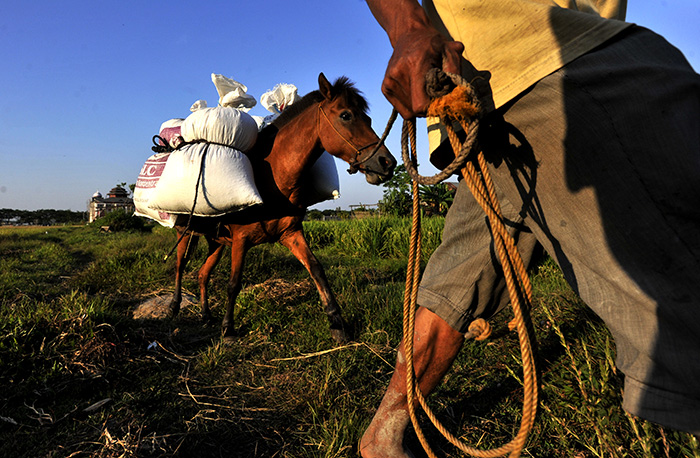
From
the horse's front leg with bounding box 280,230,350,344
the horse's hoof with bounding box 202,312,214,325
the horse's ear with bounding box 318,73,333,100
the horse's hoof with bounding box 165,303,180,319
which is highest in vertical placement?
the horse's ear with bounding box 318,73,333,100

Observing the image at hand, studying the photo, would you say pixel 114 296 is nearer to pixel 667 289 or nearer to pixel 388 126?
pixel 388 126

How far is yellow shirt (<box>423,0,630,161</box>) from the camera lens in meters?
0.85

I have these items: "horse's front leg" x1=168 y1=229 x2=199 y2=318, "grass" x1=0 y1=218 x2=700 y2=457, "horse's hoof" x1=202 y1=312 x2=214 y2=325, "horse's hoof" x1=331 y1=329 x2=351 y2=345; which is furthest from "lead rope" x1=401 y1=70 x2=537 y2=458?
"horse's front leg" x1=168 y1=229 x2=199 y2=318

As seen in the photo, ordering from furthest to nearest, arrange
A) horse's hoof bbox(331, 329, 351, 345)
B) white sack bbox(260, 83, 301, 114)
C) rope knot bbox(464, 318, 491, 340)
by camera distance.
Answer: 1. white sack bbox(260, 83, 301, 114)
2. horse's hoof bbox(331, 329, 351, 345)
3. rope knot bbox(464, 318, 491, 340)

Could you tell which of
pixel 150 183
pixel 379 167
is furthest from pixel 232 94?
Result: pixel 379 167

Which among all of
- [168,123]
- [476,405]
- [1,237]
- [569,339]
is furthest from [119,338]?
[1,237]

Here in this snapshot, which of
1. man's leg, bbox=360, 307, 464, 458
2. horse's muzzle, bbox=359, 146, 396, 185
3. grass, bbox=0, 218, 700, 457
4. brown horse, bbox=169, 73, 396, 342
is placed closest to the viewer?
man's leg, bbox=360, 307, 464, 458

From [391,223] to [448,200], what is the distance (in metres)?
3.46

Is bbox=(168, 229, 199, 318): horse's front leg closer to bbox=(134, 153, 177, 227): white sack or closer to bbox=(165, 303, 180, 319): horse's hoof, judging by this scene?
bbox=(165, 303, 180, 319): horse's hoof

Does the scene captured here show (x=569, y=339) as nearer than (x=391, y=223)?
Yes

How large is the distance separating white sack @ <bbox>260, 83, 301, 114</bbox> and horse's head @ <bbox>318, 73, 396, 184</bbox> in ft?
2.55

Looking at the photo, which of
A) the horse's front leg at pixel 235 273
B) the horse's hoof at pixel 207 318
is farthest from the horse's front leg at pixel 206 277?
the horse's front leg at pixel 235 273

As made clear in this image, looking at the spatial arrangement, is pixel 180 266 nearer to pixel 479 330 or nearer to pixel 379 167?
pixel 379 167

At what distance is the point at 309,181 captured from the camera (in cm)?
361
